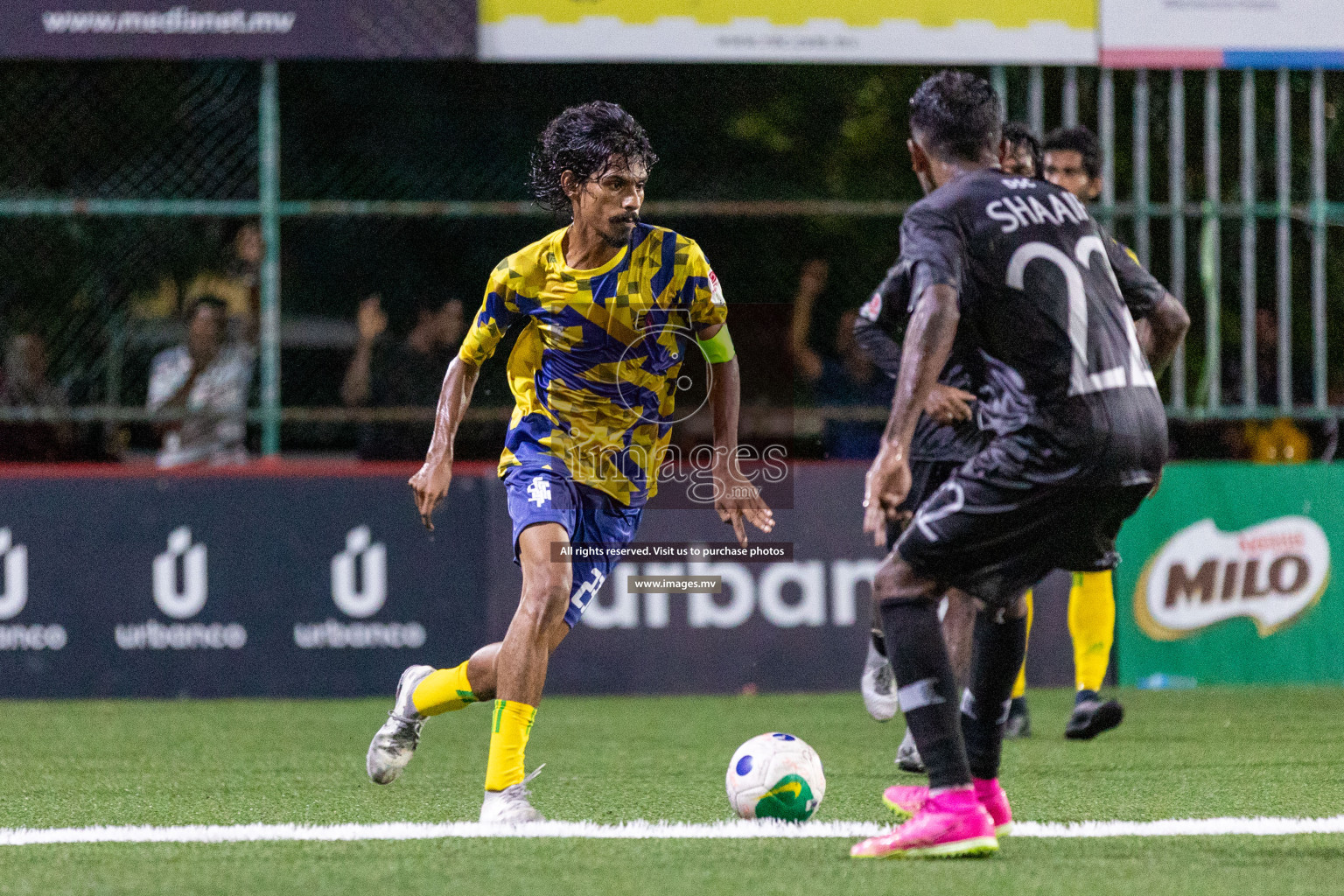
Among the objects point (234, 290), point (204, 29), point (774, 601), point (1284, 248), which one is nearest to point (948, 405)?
point (774, 601)

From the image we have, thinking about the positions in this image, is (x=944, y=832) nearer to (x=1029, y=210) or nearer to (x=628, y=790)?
(x=1029, y=210)

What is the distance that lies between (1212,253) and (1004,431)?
20.4 feet

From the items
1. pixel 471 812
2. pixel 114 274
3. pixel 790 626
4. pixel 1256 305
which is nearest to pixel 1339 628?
pixel 1256 305

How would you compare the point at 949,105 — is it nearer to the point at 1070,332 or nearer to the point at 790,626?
the point at 1070,332

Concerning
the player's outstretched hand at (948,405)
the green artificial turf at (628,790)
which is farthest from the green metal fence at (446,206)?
the player's outstretched hand at (948,405)

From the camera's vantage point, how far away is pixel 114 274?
10.6 m

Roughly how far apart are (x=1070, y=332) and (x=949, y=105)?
67 centimetres

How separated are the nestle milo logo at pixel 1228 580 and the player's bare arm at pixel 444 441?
5616mm

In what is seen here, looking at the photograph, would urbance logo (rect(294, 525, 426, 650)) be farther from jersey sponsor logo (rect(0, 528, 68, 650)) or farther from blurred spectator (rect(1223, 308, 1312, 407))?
blurred spectator (rect(1223, 308, 1312, 407))

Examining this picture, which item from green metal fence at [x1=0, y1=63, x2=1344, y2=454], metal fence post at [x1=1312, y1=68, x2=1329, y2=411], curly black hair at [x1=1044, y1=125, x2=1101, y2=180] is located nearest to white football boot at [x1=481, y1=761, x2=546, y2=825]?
curly black hair at [x1=1044, y1=125, x2=1101, y2=180]

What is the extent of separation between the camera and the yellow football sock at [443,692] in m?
5.96

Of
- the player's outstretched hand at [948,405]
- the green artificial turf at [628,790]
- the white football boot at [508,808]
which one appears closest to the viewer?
the green artificial turf at [628,790]

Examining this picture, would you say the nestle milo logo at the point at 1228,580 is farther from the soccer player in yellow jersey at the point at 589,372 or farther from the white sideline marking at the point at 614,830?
the soccer player in yellow jersey at the point at 589,372

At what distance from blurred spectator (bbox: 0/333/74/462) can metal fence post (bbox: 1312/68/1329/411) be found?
6908 mm
